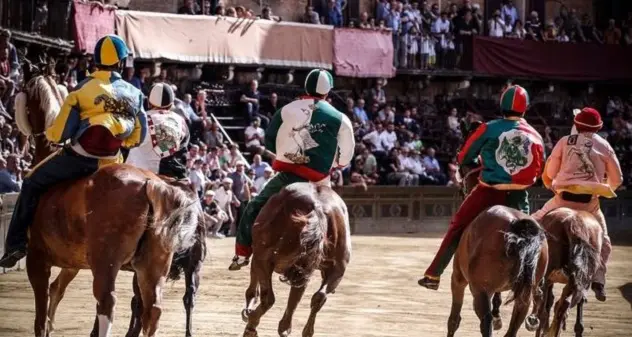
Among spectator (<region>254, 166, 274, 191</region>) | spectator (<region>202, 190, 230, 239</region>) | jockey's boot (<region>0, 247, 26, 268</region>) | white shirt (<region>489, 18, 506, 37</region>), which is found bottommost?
spectator (<region>202, 190, 230, 239</region>)

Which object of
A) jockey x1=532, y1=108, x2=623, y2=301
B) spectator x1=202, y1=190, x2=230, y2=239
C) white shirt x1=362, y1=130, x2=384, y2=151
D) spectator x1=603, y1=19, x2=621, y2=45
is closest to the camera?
jockey x1=532, y1=108, x2=623, y2=301

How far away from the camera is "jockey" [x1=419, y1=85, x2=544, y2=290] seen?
1166 centimetres

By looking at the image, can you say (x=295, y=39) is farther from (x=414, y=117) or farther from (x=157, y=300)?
(x=157, y=300)

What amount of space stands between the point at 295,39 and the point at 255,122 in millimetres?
5051

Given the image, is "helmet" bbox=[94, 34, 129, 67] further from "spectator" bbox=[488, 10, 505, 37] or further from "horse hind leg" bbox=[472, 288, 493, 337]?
"spectator" bbox=[488, 10, 505, 37]

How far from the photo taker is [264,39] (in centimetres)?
3447

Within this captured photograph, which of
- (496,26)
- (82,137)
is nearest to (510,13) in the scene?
(496,26)

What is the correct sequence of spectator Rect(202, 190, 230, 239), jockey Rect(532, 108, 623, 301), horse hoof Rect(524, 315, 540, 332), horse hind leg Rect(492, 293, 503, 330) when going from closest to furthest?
horse hoof Rect(524, 315, 540, 332)
horse hind leg Rect(492, 293, 503, 330)
jockey Rect(532, 108, 623, 301)
spectator Rect(202, 190, 230, 239)

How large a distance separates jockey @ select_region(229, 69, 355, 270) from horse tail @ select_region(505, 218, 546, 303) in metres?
2.00

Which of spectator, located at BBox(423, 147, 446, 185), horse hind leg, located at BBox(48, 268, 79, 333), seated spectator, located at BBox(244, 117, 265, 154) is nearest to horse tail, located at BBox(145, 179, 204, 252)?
horse hind leg, located at BBox(48, 268, 79, 333)

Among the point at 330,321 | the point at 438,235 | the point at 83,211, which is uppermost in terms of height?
the point at 83,211

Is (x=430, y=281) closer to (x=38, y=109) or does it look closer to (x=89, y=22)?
(x=38, y=109)

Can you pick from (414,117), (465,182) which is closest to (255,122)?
(414,117)

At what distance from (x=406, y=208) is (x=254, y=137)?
4.20 m
